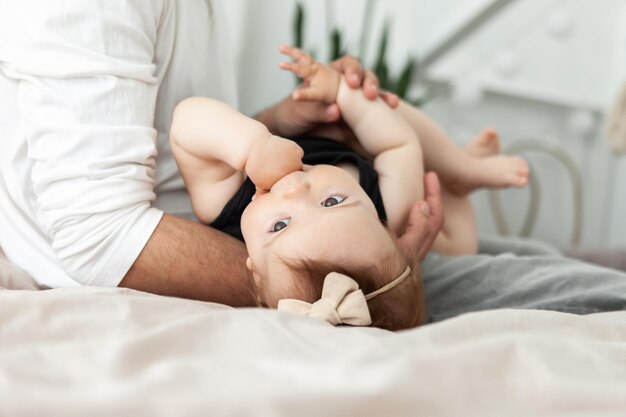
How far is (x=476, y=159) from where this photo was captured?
1.54 metres

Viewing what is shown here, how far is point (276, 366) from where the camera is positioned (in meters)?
0.62

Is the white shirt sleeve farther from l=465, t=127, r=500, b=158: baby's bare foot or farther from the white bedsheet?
l=465, t=127, r=500, b=158: baby's bare foot

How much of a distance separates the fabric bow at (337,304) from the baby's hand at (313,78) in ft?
1.42

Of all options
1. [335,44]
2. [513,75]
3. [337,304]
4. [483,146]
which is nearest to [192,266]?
[337,304]

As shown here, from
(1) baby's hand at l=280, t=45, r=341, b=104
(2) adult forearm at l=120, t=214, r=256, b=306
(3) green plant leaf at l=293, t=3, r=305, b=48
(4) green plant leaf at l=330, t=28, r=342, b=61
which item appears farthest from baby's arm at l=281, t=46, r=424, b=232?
(3) green plant leaf at l=293, t=3, r=305, b=48

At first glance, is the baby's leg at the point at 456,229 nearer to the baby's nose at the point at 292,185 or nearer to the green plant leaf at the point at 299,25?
the baby's nose at the point at 292,185

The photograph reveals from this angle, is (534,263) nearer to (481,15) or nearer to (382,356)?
(382,356)

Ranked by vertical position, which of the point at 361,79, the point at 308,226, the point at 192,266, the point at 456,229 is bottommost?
the point at 456,229

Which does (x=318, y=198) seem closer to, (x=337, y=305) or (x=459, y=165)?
(x=337, y=305)

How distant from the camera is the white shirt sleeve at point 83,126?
0.99 metres

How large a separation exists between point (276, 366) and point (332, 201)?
421 millimetres

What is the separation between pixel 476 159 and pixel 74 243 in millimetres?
895

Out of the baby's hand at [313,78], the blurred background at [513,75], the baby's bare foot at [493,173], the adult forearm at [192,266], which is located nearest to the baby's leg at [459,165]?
the baby's bare foot at [493,173]

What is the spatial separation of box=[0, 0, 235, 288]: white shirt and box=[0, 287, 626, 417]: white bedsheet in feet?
0.94
